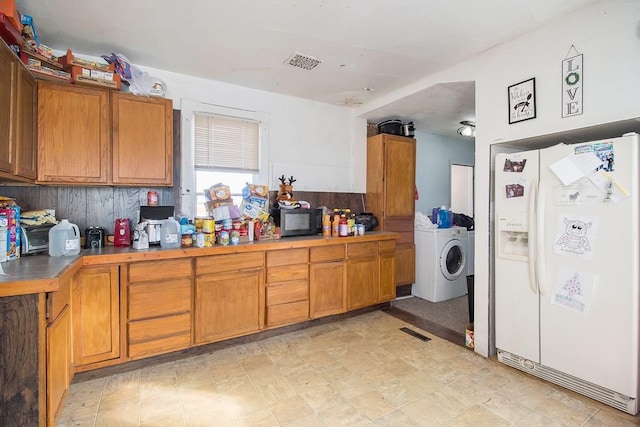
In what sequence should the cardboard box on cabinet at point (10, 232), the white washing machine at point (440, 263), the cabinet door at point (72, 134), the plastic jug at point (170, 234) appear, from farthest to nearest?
the white washing machine at point (440, 263), the plastic jug at point (170, 234), the cabinet door at point (72, 134), the cardboard box on cabinet at point (10, 232)

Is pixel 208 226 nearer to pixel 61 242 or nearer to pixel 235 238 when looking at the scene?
pixel 235 238

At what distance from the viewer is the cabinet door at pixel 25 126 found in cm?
185

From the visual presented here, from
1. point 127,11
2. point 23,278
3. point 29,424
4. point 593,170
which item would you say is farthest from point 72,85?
point 593,170

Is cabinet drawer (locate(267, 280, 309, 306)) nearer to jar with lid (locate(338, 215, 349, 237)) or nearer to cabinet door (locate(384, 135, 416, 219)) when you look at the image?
jar with lid (locate(338, 215, 349, 237))

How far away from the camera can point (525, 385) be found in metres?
2.07

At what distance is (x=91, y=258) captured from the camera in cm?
204

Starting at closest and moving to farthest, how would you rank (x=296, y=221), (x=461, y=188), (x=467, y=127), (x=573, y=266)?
1. (x=573, y=266)
2. (x=296, y=221)
3. (x=467, y=127)
4. (x=461, y=188)

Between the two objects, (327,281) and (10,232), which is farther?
(327,281)

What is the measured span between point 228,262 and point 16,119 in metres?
1.65

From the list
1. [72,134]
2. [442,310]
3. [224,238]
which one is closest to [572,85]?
[442,310]

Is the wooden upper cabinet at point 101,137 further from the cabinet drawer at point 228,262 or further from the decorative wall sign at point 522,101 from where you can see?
the decorative wall sign at point 522,101

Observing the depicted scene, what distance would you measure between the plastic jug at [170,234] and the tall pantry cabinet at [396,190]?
2491 millimetres

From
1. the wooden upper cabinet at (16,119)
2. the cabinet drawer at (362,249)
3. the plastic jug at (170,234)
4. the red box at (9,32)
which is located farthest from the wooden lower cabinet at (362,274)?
the red box at (9,32)

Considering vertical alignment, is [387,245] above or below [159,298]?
above
